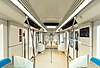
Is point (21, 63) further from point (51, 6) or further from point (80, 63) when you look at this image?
point (51, 6)

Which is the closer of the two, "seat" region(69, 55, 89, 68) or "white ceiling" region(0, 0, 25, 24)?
"white ceiling" region(0, 0, 25, 24)

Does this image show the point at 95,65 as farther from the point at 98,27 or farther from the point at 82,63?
the point at 98,27

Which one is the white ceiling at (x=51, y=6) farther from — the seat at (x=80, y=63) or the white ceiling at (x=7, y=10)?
the seat at (x=80, y=63)

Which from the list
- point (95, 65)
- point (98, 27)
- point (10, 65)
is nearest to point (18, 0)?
point (10, 65)

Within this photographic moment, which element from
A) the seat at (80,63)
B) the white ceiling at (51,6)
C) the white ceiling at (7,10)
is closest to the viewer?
the white ceiling at (7,10)

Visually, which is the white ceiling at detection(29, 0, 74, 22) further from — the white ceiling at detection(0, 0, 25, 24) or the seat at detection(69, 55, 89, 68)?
the seat at detection(69, 55, 89, 68)

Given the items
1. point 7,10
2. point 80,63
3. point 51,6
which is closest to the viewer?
point 7,10

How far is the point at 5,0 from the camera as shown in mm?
2232

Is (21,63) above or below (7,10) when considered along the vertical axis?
below

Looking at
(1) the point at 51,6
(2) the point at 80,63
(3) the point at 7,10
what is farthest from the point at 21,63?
(1) the point at 51,6

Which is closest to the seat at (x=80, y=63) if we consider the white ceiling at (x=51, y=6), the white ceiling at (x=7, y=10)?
the white ceiling at (x=7, y=10)

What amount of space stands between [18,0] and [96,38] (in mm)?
2706

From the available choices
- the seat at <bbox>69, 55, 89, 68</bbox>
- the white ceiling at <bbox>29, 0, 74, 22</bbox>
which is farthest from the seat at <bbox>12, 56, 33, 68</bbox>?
the white ceiling at <bbox>29, 0, 74, 22</bbox>

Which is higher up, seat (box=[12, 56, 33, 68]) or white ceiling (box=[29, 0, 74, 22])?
white ceiling (box=[29, 0, 74, 22])
